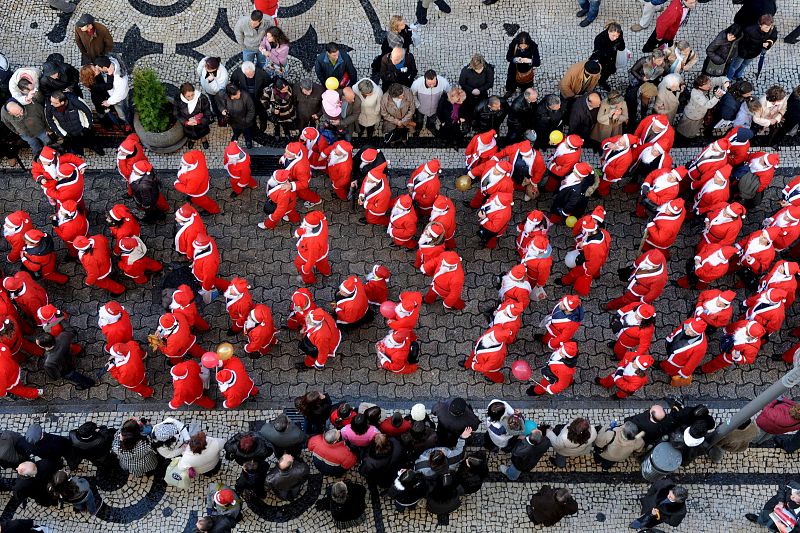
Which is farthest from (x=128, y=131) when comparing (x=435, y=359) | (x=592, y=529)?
(x=592, y=529)

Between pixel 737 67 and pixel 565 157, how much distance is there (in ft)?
14.2

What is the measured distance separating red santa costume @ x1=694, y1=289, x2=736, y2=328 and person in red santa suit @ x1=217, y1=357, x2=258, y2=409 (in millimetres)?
6374

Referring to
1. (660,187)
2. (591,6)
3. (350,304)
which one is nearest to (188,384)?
(350,304)

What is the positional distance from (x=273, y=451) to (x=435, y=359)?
2.83m

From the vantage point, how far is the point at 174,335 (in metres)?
10.8

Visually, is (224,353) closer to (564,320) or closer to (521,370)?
(521,370)

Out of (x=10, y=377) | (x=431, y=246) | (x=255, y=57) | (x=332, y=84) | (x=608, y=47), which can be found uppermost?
A: (x=608, y=47)

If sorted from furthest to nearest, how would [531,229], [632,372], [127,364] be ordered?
[531,229], [632,372], [127,364]

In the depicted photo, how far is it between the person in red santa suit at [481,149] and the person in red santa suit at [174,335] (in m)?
5.05

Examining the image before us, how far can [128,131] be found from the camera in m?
13.8

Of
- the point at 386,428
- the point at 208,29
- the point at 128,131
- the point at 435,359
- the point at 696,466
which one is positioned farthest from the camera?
the point at 208,29

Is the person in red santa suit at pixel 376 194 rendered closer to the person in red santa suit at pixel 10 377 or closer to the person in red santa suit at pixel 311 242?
the person in red santa suit at pixel 311 242

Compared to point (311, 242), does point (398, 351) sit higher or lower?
lower

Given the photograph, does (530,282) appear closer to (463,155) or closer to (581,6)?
(463,155)
